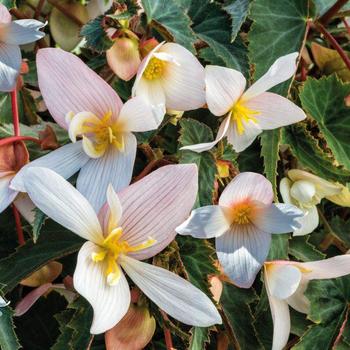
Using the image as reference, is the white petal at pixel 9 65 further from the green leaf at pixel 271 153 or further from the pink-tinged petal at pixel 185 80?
the green leaf at pixel 271 153

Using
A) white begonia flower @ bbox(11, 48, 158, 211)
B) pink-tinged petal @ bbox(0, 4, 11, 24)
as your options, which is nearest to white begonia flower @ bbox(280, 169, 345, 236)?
white begonia flower @ bbox(11, 48, 158, 211)

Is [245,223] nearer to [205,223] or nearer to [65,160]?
[205,223]

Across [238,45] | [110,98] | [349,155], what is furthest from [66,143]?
[349,155]

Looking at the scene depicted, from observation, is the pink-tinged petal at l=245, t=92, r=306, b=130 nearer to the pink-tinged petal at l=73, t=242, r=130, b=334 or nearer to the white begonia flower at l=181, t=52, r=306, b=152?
the white begonia flower at l=181, t=52, r=306, b=152

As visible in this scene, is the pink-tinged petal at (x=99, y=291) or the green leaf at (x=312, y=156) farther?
the green leaf at (x=312, y=156)

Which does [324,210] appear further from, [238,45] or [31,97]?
[31,97]

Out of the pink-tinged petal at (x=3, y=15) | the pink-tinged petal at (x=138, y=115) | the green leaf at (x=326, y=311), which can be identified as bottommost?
the green leaf at (x=326, y=311)

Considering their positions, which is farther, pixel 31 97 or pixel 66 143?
pixel 31 97

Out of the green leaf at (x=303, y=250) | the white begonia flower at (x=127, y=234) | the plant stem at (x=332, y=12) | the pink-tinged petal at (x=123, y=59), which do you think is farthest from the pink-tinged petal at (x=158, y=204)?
the plant stem at (x=332, y=12)
